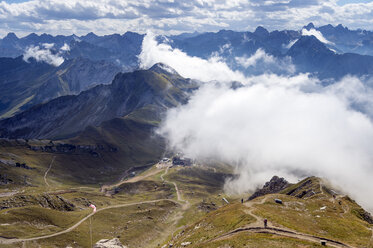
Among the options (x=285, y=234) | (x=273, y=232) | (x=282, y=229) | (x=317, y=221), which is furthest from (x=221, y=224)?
(x=317, y=221)

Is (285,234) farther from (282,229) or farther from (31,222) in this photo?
(31,222)

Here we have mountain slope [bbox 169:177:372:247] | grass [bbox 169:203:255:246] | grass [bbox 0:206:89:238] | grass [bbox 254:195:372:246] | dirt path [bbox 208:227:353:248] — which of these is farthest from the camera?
grass [bbox 0:206:89:238]

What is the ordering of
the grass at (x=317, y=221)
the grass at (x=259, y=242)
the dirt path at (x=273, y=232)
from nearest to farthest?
the grass at (x=259, y=242)
the dirt path at (x=273, y=232)
the grass at (x=317, y=221)

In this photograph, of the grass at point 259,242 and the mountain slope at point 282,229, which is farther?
the mountain slope at point 282,229

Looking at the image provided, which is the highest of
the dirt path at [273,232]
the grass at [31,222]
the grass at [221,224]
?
the dirt path at [273,232]

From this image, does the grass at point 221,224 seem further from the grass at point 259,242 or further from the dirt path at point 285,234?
the grass at point 259,242

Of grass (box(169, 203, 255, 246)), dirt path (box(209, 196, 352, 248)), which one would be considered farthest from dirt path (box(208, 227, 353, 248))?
grass (box(169, 203, 255, 246))

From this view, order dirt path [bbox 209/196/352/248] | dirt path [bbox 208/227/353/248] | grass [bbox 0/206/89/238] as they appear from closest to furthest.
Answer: dirt path [bbox 208/227/353/248], dirt path [bbox 209/196/352/248], grass [bbox 0/206/89/238]

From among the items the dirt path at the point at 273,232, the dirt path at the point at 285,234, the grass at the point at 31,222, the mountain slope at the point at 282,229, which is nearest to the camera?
→ the dirt path at the point at 285,234

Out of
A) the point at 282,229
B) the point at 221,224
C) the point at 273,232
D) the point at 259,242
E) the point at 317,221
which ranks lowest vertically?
the point at 221,224

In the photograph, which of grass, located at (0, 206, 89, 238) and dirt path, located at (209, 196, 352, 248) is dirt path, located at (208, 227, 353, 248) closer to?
dirt path, located at (209, 196, 352, 248)

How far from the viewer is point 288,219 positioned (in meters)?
117

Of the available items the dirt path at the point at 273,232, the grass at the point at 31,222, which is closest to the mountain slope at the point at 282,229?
the dirt path at the point at 273,232

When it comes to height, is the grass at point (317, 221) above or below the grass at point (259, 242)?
below
